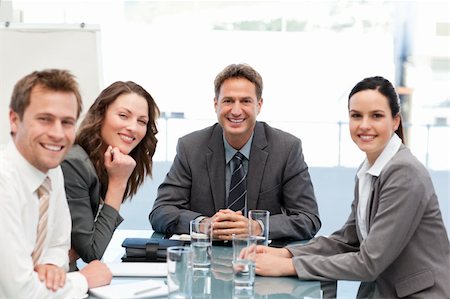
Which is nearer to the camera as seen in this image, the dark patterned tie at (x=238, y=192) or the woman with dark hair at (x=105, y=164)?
the woman with dark hair at (x=105, y=164)

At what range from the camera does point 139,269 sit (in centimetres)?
241

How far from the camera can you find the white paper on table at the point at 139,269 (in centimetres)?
236

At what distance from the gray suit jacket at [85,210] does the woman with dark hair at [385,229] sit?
0.57 metres

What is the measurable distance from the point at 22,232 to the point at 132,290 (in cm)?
38

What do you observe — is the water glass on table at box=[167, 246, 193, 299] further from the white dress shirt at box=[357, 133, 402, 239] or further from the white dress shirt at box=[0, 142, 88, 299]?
the white dress shirt at box=[357, 133, 402, 239]

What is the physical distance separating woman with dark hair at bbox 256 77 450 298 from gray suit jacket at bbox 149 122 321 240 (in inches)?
24.6

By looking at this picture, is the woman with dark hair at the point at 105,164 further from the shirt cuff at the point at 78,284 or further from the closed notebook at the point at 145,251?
the shirt cuff at the point at 78,284

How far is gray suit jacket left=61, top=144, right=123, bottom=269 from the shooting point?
2.50 meters

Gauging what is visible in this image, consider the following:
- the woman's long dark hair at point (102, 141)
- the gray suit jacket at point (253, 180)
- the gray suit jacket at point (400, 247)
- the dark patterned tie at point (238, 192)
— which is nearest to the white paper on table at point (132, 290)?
the gray suit jacket at point (400, 247)

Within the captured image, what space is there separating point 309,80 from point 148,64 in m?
1.64

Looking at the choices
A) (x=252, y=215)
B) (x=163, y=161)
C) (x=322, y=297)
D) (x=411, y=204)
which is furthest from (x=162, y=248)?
(x=163, y=161)

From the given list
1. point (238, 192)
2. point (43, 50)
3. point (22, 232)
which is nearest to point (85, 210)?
point (22, 232)

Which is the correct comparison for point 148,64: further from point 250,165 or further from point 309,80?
point 250,165

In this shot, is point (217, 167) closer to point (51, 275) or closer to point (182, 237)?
point (182, 237)
